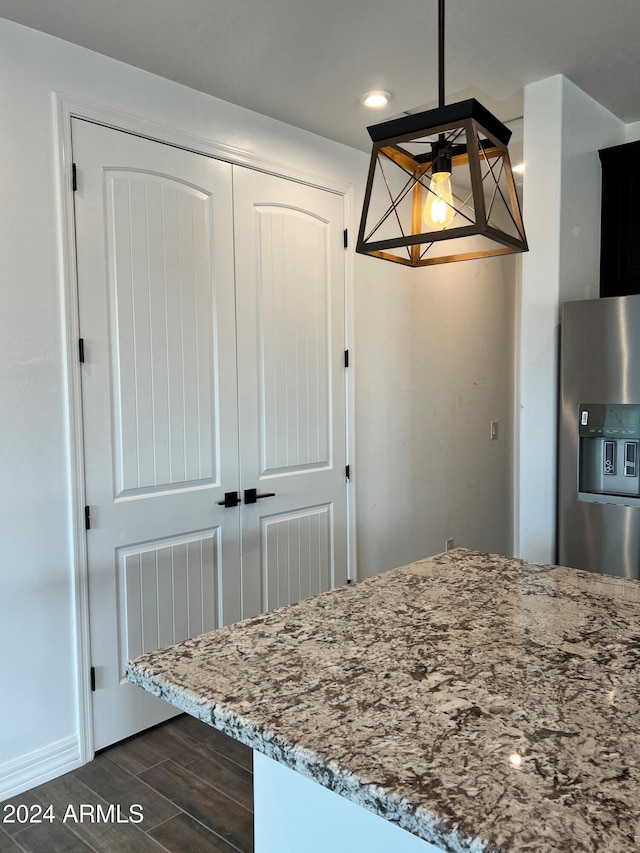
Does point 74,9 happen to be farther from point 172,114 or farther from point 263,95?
point 263,95

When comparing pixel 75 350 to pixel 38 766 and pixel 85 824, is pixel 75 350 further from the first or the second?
pixel 85 824

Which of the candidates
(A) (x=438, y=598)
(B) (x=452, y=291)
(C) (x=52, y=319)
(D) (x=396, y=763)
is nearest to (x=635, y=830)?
(D) (x=396, y=763)

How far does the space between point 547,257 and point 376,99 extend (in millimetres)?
995

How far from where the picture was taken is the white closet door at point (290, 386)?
299 cm

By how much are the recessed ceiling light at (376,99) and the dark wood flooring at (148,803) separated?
2705mm

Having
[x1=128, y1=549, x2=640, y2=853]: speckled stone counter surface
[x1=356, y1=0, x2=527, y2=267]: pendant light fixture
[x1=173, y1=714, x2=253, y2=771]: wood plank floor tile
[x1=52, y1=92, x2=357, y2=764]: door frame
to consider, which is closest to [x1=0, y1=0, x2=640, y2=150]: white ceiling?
[x1=52, y1=92, x2=357, y2=764]: door frame

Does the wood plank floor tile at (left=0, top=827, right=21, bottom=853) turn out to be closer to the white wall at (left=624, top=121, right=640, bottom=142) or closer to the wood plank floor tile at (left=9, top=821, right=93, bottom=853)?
the wood plank floor tile at (left=9, top=821, right=93, bottom=853)

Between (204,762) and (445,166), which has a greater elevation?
(445,166)

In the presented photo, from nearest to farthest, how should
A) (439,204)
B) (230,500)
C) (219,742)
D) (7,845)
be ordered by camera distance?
(439,204), (7,845), (219,742), (230,500)

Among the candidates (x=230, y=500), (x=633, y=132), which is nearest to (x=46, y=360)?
(x=230, y=500)

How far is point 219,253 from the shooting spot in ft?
9.33

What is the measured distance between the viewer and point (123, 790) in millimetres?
2277

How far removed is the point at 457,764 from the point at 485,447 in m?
3.81

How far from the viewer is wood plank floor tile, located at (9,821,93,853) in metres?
2.00
